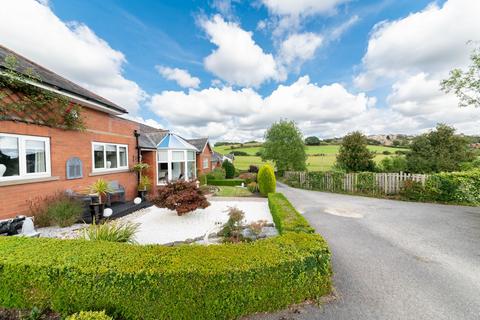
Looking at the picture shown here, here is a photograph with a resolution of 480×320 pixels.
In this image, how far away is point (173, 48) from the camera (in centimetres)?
1145

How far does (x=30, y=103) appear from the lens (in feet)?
21.3

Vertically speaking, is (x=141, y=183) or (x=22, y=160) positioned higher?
(x=22, y=160)

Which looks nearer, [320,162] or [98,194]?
[98,194]

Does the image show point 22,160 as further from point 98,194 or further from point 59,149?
point 98,194

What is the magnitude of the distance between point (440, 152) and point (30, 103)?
2845 centimetres

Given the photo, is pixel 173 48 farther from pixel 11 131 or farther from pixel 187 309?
pixel 187 309

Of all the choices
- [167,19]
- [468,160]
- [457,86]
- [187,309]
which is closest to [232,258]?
[187,309]

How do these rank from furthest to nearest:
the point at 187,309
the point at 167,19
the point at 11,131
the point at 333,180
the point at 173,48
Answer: the point at 333,180 < the point at 173,48 < the point at 167,19 < the point at 11,131 < the point at 187,309

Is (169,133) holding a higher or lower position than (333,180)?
higher

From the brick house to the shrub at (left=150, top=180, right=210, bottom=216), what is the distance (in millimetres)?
3813

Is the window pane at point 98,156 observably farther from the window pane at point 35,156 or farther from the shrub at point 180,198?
the shrub at point 180,198

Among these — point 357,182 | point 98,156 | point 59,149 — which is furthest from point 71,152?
point 357,182

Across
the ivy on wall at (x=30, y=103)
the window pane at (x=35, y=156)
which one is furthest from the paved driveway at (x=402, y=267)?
the ivy on wall at (x=30, y=103)

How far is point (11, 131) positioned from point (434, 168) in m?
28.0
